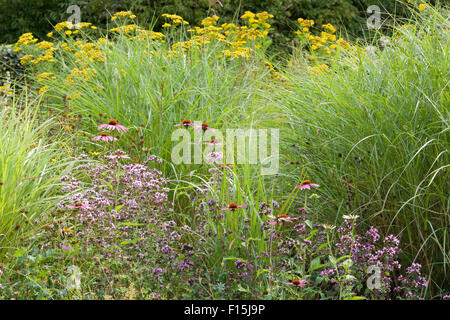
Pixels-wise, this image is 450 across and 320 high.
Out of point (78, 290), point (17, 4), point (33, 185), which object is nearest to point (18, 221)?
point (33, 185)

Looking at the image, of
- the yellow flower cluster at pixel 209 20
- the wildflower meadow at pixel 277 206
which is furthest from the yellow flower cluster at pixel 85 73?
the yellow flower cluster at pixel 209 20

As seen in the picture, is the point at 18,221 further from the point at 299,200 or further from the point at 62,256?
the point at 299,200

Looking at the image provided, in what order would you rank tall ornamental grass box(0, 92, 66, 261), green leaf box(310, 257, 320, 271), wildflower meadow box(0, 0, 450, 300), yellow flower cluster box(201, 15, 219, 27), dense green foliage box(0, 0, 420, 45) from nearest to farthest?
1. green leaf box(310, 257, 320, 271)
2. wildflower meadow box(0, 0, 450, 300)
3. tall ornamental grass box(0, 92, 66, 261)
4. yellow flower cluster box(201, 15, 219, 27)
5. dense green foliage box(0, 0, 420, 45)

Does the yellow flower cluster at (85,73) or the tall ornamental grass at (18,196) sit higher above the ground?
the yellow flower cluster at (85,73)

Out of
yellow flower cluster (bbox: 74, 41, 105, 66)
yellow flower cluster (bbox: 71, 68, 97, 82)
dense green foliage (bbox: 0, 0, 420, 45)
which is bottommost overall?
yellow flower cluster (bbox: 71, 68, 97, 82)

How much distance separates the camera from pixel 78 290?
9.43 ft

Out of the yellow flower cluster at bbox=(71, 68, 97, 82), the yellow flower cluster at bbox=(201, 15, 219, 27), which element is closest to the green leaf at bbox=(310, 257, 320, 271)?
the yellow flower cluster at bbox=(71, 68, 97, 82)

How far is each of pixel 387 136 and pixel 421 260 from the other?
75 centimetres

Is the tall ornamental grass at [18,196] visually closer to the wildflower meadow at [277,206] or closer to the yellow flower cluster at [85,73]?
the wildflower meadow at [277,206]

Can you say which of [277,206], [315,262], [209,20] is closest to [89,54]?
[209,20]

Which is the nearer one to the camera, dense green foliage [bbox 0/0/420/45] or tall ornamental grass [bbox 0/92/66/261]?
tall ornamental grass [bbox 0/92/66/261]

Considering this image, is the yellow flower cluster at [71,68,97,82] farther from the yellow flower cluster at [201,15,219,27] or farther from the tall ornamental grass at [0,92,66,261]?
the tall ornamental grass at [0,92,66,261]

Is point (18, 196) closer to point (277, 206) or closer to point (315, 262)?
point (277, 206)
